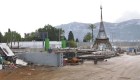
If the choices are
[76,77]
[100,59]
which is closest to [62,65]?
[76,77]

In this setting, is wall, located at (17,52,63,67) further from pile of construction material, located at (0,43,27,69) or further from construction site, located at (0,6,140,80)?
pile of construction material, located at (0,43,27,69)

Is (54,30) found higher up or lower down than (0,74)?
higher up

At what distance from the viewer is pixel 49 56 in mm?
35219

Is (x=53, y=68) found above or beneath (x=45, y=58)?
beneath

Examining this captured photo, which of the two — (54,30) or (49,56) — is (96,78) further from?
(54,30)

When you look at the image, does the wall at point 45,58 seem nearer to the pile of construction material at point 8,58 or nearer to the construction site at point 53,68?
the construction site at point 53,68

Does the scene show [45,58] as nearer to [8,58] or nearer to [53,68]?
[53,68]

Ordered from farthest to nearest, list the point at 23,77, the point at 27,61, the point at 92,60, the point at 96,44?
the point at 96,44 < the point at 92,60 < the point at 27,61 < the point at 23,77

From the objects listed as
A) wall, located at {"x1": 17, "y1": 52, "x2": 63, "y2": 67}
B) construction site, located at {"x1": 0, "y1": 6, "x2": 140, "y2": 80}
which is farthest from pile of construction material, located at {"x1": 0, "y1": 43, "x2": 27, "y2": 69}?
wall, located at {"x1": 17, "y1": 52, "x2": 63, "y2": 67}

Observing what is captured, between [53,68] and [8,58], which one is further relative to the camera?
[8,58]

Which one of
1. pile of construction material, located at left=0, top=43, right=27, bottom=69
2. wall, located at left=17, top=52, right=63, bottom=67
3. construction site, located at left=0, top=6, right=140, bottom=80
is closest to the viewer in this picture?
construction site, located at left=0, top=6, right=140, bottom=80

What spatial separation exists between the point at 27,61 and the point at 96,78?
13372mm

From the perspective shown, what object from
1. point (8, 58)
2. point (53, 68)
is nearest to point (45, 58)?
point (53, 68)

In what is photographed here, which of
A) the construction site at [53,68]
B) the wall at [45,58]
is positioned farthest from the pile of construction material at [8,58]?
the wall at [45,58]
